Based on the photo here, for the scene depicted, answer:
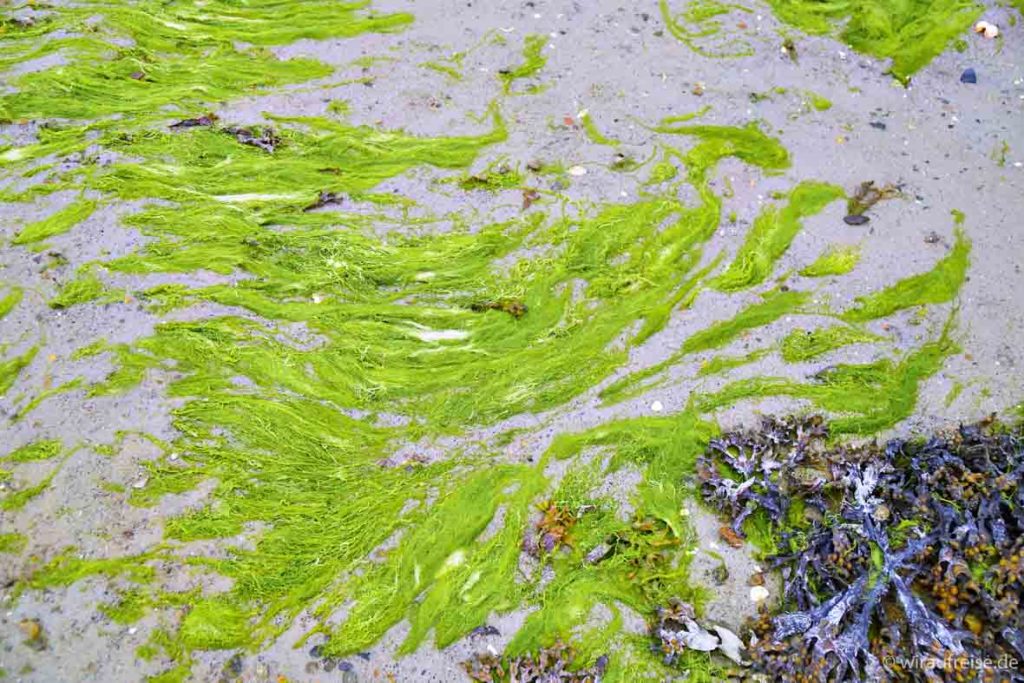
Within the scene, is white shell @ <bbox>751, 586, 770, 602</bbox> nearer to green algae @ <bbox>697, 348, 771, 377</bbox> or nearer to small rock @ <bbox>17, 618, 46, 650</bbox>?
green algae @ <bbox>697, 348, 771, 377</bbox>

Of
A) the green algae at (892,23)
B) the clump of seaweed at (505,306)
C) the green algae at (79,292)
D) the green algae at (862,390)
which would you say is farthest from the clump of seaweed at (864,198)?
the green algae at (79,292)

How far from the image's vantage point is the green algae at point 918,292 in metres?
3.43

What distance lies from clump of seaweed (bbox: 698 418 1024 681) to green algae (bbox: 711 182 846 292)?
823mm

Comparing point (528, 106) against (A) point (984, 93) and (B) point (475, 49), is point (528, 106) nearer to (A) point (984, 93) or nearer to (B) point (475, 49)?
(B) point (475, 49)

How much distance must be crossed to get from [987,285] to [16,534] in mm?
4578

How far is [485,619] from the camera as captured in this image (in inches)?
105

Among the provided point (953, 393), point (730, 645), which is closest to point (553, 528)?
point (730, 645)

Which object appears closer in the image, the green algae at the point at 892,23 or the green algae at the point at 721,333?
the green algae at the point at 721,333

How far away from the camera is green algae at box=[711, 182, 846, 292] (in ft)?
11.7

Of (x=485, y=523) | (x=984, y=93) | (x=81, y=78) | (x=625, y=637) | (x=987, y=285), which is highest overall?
(x=81, y=78)

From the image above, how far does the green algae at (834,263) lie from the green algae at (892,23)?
1531 millimetres

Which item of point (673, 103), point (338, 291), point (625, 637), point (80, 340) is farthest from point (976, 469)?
point (80, 340)

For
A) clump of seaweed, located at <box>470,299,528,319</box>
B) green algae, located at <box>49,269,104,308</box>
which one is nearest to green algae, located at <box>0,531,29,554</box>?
green algae, located at <box>49,269,104,308</box>

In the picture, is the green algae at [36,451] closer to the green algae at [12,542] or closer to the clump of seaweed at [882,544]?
the green algae at [12,542]
